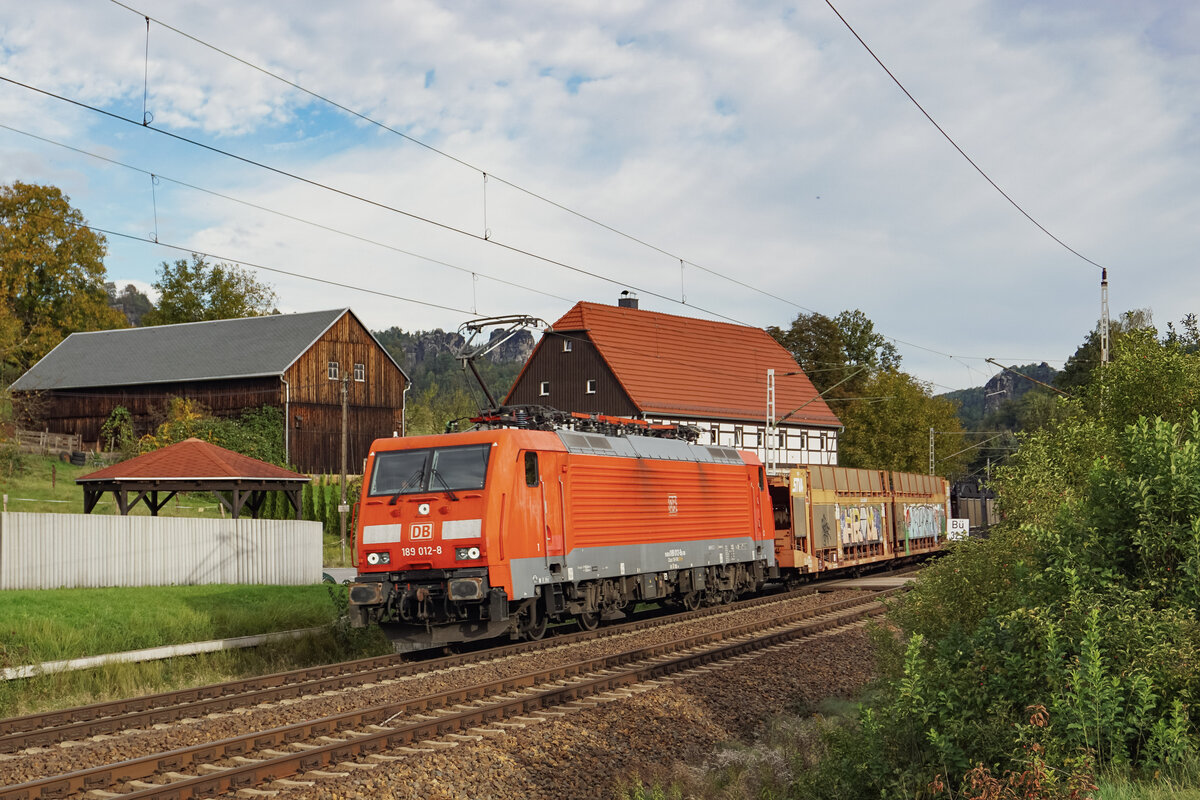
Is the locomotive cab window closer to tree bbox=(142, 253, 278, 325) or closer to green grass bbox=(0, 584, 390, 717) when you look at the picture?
green grass bbox=(0, 584, 390, 717)

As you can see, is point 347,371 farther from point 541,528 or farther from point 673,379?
point 541,528

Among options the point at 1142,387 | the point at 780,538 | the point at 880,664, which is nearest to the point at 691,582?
the point at 780,538

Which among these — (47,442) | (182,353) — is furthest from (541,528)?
(47,442)

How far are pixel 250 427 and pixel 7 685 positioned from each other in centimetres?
3865

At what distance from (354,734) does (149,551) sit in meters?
12.7

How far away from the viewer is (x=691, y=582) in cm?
2252

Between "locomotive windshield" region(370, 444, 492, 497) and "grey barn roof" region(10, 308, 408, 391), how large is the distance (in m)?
35.3

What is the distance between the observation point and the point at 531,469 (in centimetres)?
1659

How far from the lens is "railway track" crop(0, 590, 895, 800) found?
8750 mm

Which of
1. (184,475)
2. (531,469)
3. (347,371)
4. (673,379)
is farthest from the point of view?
(673,379)

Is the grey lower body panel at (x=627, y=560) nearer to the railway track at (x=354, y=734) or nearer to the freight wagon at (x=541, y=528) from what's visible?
the freight wagon at (x=541, y=528)

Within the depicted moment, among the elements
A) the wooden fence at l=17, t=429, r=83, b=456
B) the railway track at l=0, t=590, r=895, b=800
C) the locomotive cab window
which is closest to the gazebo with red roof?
the locomotive cab window

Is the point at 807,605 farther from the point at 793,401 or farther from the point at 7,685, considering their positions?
the point at 793,401

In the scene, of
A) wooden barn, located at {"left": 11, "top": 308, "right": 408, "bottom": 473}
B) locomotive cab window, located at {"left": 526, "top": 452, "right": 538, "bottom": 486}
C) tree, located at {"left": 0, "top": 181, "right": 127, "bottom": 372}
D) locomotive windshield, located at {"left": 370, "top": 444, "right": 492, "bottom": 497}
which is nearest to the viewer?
locomotive windshield, located at {"left": 370, "top": 444, "right": 492, "bottom": 497}
